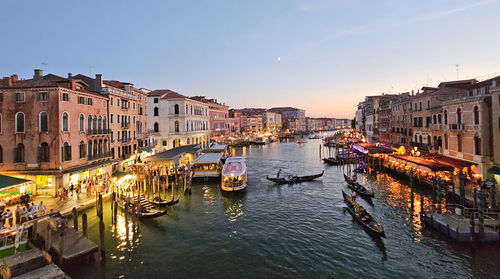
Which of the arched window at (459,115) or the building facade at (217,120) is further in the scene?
the building facade at (217,120)

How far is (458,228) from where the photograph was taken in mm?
15648

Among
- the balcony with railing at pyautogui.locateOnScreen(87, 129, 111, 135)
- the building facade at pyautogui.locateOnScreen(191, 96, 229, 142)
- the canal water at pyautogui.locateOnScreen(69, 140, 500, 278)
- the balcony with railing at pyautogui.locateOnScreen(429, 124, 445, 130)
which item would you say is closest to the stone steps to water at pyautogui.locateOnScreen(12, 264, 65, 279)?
the canal water at pyautogui.locateOnScreen(69, 140, 500, 278)

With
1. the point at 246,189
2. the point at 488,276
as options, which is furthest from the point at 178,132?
the point at 488,276

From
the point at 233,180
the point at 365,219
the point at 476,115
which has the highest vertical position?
the point at 476,115

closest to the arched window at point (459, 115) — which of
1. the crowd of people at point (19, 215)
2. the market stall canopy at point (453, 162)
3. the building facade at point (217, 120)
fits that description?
the market stall canopy at point (453, 162)

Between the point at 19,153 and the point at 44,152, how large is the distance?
6.43 ft

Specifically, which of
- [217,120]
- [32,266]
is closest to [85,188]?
[32,266]

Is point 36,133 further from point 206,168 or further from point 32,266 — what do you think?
point 206,168

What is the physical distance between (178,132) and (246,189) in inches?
992

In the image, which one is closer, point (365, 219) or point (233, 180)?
point (365, 219)

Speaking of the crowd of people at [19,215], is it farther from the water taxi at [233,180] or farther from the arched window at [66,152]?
the water taxi at [233,180]

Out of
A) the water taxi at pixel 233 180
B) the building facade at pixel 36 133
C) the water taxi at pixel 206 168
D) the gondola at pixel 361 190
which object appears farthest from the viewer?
the water taxi at pixel 206 168

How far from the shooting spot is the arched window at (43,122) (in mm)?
21766

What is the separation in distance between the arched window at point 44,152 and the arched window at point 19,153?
1454 mm
